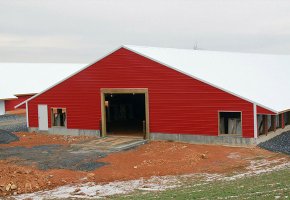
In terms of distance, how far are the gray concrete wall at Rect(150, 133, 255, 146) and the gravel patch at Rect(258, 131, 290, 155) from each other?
3.12ft

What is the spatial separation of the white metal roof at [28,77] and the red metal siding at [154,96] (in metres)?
23.4

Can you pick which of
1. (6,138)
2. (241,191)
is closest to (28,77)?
(6,138)

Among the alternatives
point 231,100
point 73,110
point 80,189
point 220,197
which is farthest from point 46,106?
point 220,197

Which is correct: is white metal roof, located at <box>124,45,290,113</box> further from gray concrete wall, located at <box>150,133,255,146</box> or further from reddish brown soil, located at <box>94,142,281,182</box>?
reddish brown soil, located at <box>94,142,281,182</box>

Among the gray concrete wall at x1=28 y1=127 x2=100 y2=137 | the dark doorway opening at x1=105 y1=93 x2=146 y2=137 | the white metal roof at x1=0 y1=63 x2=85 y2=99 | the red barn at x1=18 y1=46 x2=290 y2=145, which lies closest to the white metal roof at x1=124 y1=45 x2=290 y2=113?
the red barn at x1=18 y1=46 x2=290 y2=145

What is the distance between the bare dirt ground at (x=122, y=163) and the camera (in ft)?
62.4

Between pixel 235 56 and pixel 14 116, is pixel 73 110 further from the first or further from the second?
pixel 14 116

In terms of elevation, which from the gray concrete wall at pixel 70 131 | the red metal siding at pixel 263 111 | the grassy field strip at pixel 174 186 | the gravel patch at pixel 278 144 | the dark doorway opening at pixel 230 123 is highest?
the red metal siding at pixel 263 111

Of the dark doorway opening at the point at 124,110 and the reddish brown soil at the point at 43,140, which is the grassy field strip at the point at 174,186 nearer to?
the reddish brown soil at the point at 43,140

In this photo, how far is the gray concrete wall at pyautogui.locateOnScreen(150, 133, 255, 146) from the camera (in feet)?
84.6

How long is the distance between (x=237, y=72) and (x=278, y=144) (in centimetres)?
814

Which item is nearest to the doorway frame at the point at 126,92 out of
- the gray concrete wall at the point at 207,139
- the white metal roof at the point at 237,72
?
the gray concrete wall at the point at 207,139

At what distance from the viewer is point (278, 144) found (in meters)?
26.2

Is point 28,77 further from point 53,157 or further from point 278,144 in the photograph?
point 278,144
